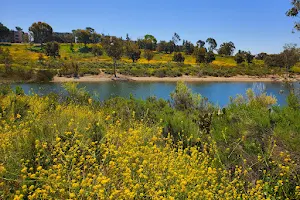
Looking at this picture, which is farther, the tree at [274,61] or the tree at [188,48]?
the tree at [188,48]

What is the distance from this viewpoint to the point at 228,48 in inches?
3383

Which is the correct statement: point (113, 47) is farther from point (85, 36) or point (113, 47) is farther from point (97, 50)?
point (85, 36)

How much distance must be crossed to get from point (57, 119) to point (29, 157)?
130cm

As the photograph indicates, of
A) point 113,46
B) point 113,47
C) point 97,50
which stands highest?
point 97,50

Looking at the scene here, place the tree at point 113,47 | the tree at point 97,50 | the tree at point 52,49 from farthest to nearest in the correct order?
the tree at point 97,50
the tree at point 52,49
the tree at point 113,47

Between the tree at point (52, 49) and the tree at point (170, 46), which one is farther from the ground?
the tree at point (170, 46)

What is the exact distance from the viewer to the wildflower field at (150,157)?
2502 mm

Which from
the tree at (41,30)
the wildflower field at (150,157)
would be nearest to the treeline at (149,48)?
the tree at (41,30)

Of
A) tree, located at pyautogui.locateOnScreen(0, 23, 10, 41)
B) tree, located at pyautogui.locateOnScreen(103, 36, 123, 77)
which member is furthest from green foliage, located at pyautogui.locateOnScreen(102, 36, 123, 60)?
tree, located at pyautogui.locateOnScreen(0, 23, 10, 41)

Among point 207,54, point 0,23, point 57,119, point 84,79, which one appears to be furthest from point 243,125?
point 0,23

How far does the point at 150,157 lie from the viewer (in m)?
3.05

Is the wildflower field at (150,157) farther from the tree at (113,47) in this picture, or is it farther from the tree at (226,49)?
the tree at (226,49)

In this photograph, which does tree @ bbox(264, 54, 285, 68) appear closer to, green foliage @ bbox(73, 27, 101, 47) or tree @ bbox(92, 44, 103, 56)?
tree @ bbox(92, 44, 103, 56)

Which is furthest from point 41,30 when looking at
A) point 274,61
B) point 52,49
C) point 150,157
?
point 150,157
